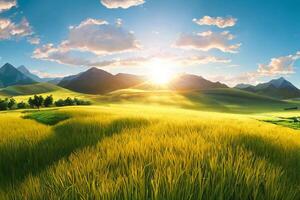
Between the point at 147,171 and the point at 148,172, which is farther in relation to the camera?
the point at 147,171

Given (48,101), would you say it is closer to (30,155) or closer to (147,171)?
(30,155)

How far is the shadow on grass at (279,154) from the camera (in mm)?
3605

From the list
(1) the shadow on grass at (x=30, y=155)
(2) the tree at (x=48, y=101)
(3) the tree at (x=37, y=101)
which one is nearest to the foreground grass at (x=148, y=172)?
(1) the shadow on grass at (x=30, y=155)

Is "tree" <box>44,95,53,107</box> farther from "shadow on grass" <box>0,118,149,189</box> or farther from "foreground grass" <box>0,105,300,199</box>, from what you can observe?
"shadow on grass" <box>0,118,149,189</box>

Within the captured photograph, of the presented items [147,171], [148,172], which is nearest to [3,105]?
[147,171]

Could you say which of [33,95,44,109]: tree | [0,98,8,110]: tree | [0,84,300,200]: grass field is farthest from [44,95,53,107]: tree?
[0,84,300,200]: grass field

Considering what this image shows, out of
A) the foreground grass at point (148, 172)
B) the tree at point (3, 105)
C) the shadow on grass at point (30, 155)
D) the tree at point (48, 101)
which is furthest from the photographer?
the tree at point (48, 101)

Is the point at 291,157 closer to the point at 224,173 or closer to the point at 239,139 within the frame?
the point at 239,139

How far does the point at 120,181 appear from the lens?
2.08m

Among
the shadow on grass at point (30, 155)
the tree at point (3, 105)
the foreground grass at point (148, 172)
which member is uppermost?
the foreground grass at point (148, 172)

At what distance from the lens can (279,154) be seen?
435 centimetres

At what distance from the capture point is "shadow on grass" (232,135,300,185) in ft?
11.8

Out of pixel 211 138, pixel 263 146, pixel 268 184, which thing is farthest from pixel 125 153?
pixel 263 146

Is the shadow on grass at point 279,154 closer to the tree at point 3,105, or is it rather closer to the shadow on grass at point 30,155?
the shadow on grass at point 30,155
